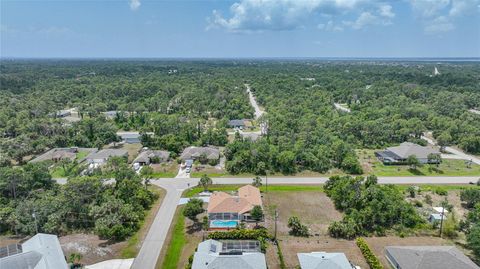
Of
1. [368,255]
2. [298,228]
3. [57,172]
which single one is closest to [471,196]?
[368,255]

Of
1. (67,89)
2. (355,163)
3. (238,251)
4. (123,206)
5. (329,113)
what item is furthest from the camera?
(67,89)

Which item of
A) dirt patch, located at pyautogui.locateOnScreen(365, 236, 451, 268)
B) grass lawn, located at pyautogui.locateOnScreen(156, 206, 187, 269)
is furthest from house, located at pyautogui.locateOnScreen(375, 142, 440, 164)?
grass lawn, located at pyautogui.locateOnScreen(156, 206, 187, 269)

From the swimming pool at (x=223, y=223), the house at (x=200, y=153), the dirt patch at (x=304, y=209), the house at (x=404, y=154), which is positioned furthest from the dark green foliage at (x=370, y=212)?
the house at (x=200, y=153)

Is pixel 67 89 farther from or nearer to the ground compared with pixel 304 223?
farther from the ground

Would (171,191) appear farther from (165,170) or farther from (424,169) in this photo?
(424,169)

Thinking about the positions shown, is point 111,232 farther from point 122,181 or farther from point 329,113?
point 329,113

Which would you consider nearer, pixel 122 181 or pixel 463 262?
pixel 463 262

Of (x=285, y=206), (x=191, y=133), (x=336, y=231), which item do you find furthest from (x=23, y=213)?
(x=191, y=133)
